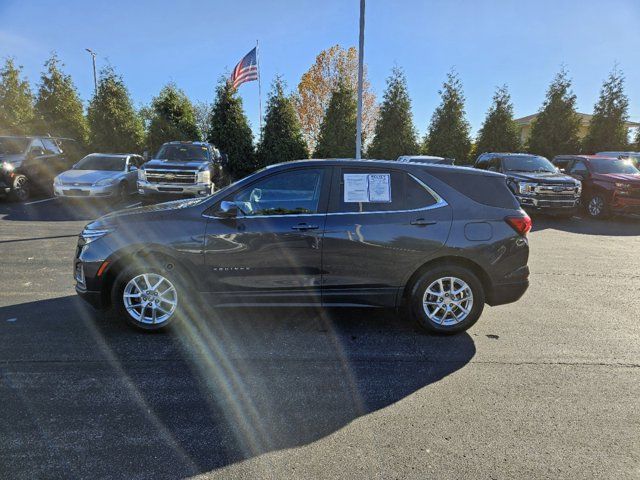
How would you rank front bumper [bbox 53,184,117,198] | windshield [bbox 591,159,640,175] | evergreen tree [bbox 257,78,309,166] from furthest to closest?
evergreen tree [bbox 257,78,309,166] → windshield [bbox 591,159,640,175] → front bumper [bbox 53,184,117,198]

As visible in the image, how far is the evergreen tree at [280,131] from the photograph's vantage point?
20578 mm

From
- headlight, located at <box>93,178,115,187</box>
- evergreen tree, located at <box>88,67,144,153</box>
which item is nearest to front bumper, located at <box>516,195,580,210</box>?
headlight, located at <box>93,178,115,187</box>

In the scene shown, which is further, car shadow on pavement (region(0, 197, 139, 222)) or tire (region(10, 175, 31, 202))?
tire (region(10, 175, 31, 202))

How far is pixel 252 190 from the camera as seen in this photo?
4.24 metres

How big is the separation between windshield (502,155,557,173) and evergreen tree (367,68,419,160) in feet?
25.9

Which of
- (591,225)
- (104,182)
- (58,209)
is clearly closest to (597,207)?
(591,225)

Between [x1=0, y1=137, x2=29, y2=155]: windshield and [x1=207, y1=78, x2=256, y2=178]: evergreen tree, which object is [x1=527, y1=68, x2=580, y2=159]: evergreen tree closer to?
[x1=207, y1=78, x2=256, y2=178]: evergreen tree

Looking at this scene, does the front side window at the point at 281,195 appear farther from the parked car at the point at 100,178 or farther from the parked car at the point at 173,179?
the parked car at the point at 100,178

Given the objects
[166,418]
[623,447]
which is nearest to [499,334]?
[623,447]

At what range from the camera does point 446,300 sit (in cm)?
423

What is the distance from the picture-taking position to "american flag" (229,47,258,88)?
17.6 meters

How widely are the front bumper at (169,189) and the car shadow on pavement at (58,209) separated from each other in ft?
3.37

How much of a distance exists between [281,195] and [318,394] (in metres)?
2.04

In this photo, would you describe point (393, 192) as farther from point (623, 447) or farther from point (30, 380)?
point (30, 380)
